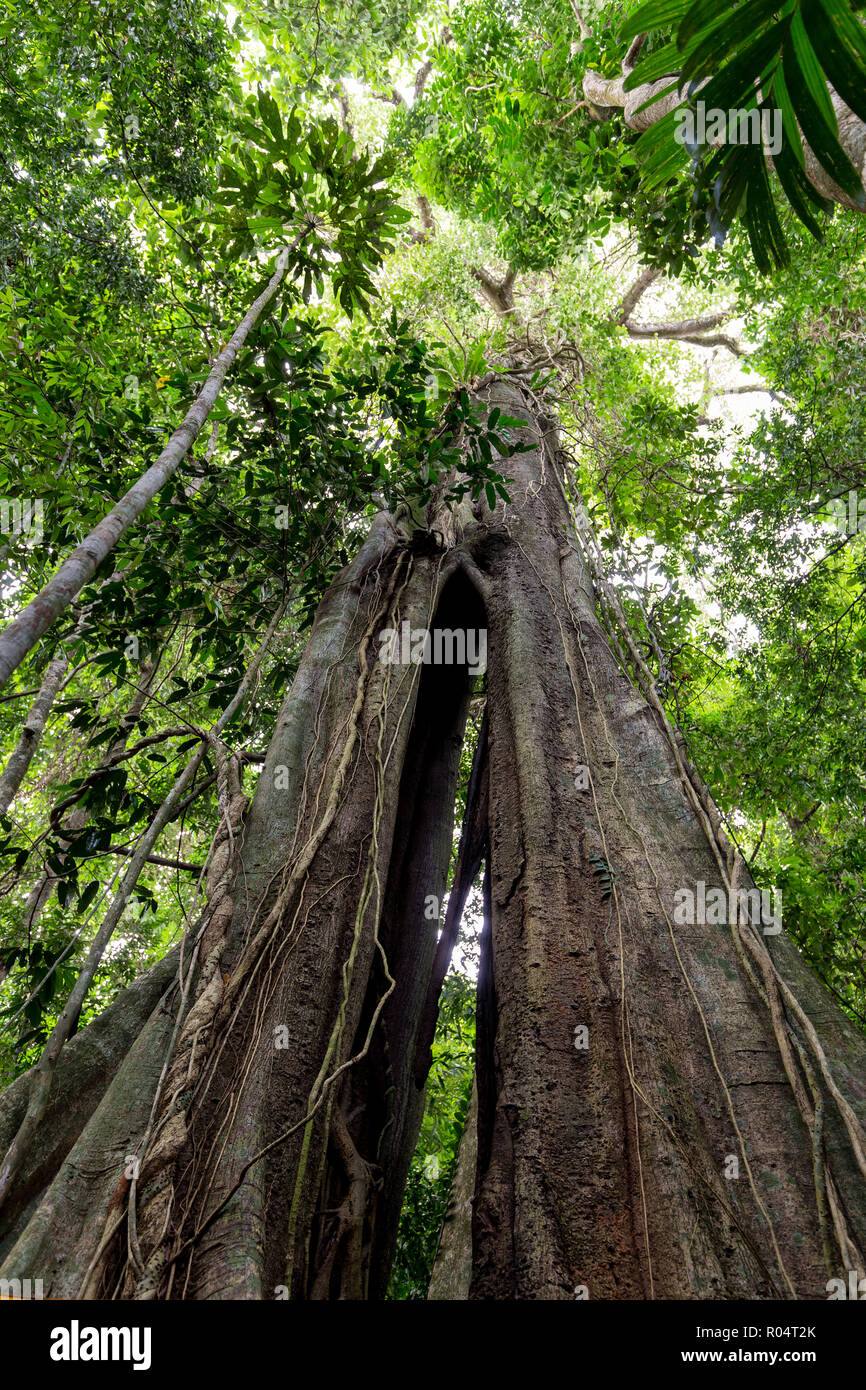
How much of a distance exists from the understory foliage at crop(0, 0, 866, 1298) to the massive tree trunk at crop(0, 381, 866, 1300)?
663 millimetres

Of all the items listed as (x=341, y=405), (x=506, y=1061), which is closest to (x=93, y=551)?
(x=506, y=1061)

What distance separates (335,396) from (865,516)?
12.0ft

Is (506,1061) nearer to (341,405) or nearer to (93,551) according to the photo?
(93,551)

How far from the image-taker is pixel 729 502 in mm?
5711

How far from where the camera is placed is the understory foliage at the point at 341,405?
3.39 metres

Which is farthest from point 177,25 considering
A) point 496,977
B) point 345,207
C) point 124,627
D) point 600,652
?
point 496,977

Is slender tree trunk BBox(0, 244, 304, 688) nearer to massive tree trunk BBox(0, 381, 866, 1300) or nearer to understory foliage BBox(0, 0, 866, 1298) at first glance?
understory foliage BBox(0, 0, 866, 1298)

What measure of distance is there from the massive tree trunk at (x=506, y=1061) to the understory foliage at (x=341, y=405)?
66 cm

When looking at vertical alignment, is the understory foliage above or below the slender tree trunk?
above

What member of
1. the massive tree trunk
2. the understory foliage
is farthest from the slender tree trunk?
the massive tree trunk

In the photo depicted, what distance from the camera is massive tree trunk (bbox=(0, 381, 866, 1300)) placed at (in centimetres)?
152

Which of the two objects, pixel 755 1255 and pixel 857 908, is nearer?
pixel 755 1255

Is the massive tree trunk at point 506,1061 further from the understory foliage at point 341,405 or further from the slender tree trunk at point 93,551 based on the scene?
the slender tree trunk at point 93,551
